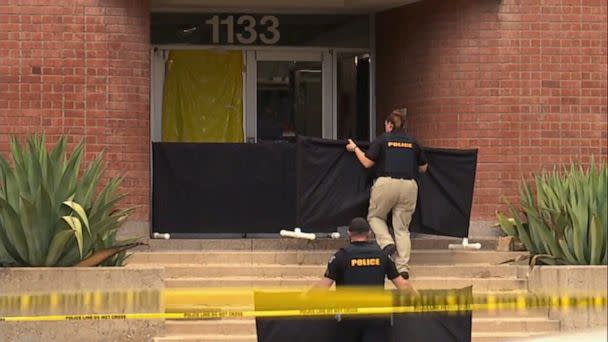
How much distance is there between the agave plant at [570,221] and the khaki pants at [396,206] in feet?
4.69

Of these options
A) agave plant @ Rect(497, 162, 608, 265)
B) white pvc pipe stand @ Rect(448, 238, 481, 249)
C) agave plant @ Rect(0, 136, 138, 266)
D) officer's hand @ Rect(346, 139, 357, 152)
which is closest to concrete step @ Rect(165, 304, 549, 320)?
agave plant @ Rect(497, 162, 608, 265)

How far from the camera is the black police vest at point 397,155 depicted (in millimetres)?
14406

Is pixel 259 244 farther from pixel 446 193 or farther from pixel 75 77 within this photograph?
pixel 75 77

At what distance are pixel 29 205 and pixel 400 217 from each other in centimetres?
418

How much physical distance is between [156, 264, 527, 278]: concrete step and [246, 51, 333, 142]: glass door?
450 centimetres

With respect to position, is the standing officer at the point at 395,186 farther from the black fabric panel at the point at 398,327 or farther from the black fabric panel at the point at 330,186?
the black fabric panel at the point at 398,327

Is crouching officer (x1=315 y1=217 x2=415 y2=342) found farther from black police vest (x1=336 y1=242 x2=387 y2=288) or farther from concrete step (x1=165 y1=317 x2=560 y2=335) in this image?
concrete step (x1=165 y1=317 x2=560 y2=335)

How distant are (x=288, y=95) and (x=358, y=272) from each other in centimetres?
939

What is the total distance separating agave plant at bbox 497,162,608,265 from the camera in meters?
13.9

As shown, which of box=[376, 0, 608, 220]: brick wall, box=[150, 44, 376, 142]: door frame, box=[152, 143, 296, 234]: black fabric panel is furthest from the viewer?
box=[150, 44, 376, 142]: door frame

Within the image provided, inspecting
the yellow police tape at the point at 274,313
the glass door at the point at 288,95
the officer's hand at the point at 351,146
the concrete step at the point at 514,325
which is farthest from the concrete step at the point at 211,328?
the glass door at the point at 288,95

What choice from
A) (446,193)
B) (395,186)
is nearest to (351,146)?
(395,186)

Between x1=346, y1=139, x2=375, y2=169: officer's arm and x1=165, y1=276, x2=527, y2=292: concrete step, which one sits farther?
x1=346, y1=139, x2=375, y2=169: officer's arm

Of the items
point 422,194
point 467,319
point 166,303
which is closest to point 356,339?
point 467,319
